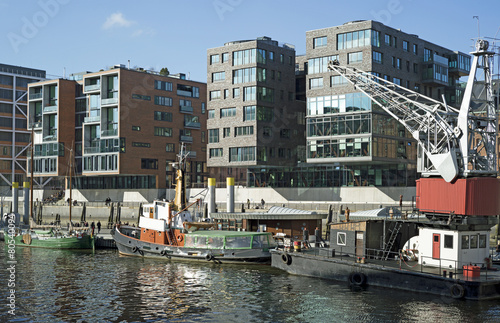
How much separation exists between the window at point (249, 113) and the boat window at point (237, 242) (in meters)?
45.6

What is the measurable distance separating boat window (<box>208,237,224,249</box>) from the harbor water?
2.67 meters

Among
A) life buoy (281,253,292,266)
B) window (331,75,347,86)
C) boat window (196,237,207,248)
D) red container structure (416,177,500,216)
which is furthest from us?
window (331,75,347,86)

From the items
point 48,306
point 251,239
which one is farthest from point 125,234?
point 48,306

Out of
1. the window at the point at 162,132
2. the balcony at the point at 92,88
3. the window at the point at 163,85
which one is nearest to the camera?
the balcony at the point at 92,88

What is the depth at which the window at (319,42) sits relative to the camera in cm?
9019

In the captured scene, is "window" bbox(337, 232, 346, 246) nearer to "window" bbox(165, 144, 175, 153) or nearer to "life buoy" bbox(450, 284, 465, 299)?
"life buoy" bbox(450, 284, 465, 299)

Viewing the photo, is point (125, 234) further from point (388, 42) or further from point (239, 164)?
point (388, 42)

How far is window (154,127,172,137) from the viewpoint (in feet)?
377

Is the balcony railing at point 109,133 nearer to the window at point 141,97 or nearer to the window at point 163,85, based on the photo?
the window at point 141,97

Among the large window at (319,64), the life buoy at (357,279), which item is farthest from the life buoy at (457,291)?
the large window at (319,64)

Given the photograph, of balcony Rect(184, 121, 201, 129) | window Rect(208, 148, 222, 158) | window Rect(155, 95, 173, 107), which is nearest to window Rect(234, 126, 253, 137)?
A: window Rect(208, 148, 222, 158)

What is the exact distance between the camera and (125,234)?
63.6 meters

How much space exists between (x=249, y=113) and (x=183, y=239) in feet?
145

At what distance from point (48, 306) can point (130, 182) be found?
8159cm
